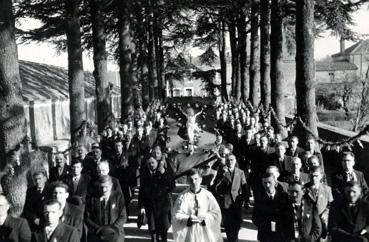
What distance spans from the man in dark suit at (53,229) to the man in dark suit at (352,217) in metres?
2.96

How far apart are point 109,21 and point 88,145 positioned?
9195mm

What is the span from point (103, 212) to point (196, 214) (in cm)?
120

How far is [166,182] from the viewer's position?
7566mm

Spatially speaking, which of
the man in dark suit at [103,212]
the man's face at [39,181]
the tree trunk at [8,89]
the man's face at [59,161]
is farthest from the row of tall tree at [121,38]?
the man in dark suit at [103,212]

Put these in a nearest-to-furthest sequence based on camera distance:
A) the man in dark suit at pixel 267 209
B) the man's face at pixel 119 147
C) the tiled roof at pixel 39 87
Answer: the man in dark suit at pixel 267 209 → the man's face at pixel 119 147 → the tiled roof at pixel 39 87

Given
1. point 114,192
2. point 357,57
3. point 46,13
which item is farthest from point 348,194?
point 357,57

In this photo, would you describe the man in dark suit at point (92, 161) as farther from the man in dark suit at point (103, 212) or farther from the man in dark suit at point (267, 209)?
the man in dark suit at point (267, 209)

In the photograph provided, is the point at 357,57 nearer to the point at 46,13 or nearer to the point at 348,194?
the point at 46,13

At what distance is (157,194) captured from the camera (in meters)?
7.50

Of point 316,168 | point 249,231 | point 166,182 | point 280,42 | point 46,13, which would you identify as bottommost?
point 249,231

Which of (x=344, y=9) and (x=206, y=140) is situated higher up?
(x=344, y=9)

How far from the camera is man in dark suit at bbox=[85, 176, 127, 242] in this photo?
5.78 meters

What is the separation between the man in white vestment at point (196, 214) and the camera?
228 inches

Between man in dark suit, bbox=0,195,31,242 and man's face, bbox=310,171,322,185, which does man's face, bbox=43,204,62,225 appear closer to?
man in dark suit, bbox=0,195,31,242
